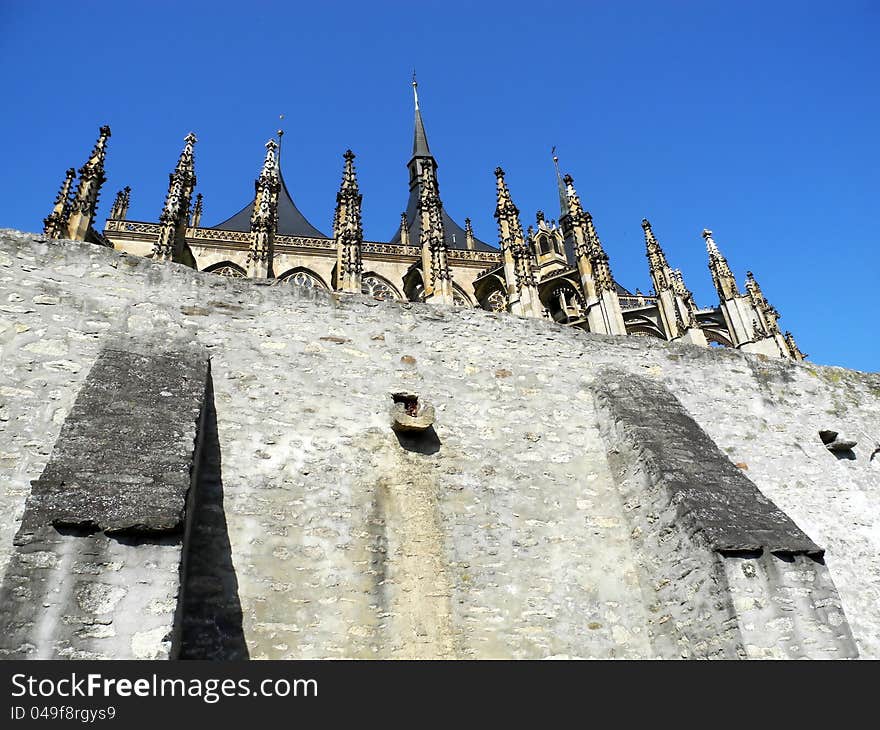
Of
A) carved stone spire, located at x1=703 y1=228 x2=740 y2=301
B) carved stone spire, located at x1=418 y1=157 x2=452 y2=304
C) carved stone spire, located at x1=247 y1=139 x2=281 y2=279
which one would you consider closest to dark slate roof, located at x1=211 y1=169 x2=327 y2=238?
carved stone spire, located at x1=247 y1=139 x2=281 y2=279

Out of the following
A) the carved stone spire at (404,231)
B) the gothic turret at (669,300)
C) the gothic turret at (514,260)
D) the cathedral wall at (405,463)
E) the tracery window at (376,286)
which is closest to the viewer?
the cathedral wall at (405,463)

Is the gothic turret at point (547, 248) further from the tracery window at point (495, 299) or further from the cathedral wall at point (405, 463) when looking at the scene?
the cathedral wall at point (405, 463)

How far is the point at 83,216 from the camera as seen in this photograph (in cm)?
1439

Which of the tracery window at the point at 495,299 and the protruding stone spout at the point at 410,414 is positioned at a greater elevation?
the tracery window at the point at 495,299

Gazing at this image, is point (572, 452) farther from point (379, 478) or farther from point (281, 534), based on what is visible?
point (281, 534)

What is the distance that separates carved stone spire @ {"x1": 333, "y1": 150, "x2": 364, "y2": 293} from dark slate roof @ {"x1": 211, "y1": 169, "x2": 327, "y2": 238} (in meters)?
4.96

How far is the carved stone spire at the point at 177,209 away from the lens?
1519 cm

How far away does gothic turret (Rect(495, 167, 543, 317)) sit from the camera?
17.4 m

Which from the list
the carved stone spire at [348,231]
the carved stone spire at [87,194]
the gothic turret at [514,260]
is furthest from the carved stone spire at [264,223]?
the gothic turret at [514,260]

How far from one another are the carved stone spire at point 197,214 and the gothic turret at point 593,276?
12821mm

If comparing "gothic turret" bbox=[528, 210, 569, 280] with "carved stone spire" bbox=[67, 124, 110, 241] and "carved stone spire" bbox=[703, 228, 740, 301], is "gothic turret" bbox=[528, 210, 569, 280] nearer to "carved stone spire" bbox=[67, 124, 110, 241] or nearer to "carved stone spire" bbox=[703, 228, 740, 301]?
"carved stone spire" bbox=[703, 228, 740, 301]
